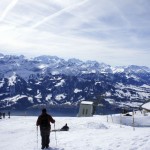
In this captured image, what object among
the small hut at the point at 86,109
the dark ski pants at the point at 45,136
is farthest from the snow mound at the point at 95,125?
the small hut at the point at 86,109

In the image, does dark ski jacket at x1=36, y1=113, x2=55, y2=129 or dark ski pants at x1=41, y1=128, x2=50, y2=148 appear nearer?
dark ski pants at x1=41, y1=128, x2=50, y2=148

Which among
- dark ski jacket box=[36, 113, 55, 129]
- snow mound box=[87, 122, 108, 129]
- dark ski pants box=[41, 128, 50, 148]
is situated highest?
dark ski jacket box=[36, 113, 55, 129]

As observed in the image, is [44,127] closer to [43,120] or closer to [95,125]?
[43,120]

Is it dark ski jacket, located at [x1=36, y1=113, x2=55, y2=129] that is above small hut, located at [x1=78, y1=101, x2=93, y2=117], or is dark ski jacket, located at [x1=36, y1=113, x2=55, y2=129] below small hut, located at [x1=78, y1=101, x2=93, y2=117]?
above

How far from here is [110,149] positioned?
18.2 meters

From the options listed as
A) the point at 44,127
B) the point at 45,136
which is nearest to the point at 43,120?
the point at 44,127

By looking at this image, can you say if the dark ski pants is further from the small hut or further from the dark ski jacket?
the small hut

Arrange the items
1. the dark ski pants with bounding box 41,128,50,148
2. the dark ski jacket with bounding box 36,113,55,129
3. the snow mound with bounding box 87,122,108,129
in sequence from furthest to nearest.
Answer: the snow mound with bounding box 87,122,108,129
the dark ski jacket with bounding box 36,113,55,129
the dark ski pants with bounding box 41,128,50,148

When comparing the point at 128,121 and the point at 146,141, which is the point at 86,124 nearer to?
the point at 128,121

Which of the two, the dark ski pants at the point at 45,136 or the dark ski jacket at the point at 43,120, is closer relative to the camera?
the dark ski pants at the point at 45,136

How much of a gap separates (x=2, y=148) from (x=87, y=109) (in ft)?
220

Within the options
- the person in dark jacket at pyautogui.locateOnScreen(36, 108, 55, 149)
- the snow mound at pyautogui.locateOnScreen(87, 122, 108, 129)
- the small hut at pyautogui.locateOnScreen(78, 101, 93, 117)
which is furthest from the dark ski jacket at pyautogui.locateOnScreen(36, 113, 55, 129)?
the small hut at pyautogui.locateOnScreen(78, 101, 93, 117)

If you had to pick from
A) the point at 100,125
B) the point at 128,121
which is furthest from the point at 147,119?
the point at 100,125

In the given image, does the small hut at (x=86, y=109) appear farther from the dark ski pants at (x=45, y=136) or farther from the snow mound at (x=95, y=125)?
the dark ski pants at (x=45, y=136)
